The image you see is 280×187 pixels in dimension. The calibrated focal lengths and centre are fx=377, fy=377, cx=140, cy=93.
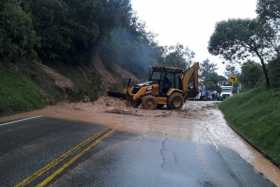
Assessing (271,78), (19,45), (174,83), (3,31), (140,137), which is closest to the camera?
(140,137)

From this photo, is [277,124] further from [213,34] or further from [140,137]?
[213,34]

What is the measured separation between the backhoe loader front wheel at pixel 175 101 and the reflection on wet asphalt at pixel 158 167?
1585 centimetres

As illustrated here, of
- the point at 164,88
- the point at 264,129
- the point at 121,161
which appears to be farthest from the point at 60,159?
the point at 164,88

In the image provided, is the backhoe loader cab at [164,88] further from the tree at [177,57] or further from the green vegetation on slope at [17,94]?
the tree at [177,57]

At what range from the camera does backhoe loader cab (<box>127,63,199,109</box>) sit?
27672 mm

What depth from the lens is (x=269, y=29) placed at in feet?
76.3

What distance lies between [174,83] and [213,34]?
16.0ft

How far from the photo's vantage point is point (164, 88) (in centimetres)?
2872

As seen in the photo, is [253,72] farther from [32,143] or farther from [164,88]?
[32,143]

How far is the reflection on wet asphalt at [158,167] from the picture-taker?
7.23 meters

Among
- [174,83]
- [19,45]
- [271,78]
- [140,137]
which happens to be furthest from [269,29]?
[19,45]

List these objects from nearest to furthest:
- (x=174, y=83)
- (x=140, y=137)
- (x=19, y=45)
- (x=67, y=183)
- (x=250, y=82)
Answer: (x=67, y=183) → (x=140, y=137) → (x=19, y=45) → (x=174, y=83) → (x=250, y=82)

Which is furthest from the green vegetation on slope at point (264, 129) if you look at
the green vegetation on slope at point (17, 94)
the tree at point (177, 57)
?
the tree at point (177, 57)

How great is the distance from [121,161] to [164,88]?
20.0 metres
